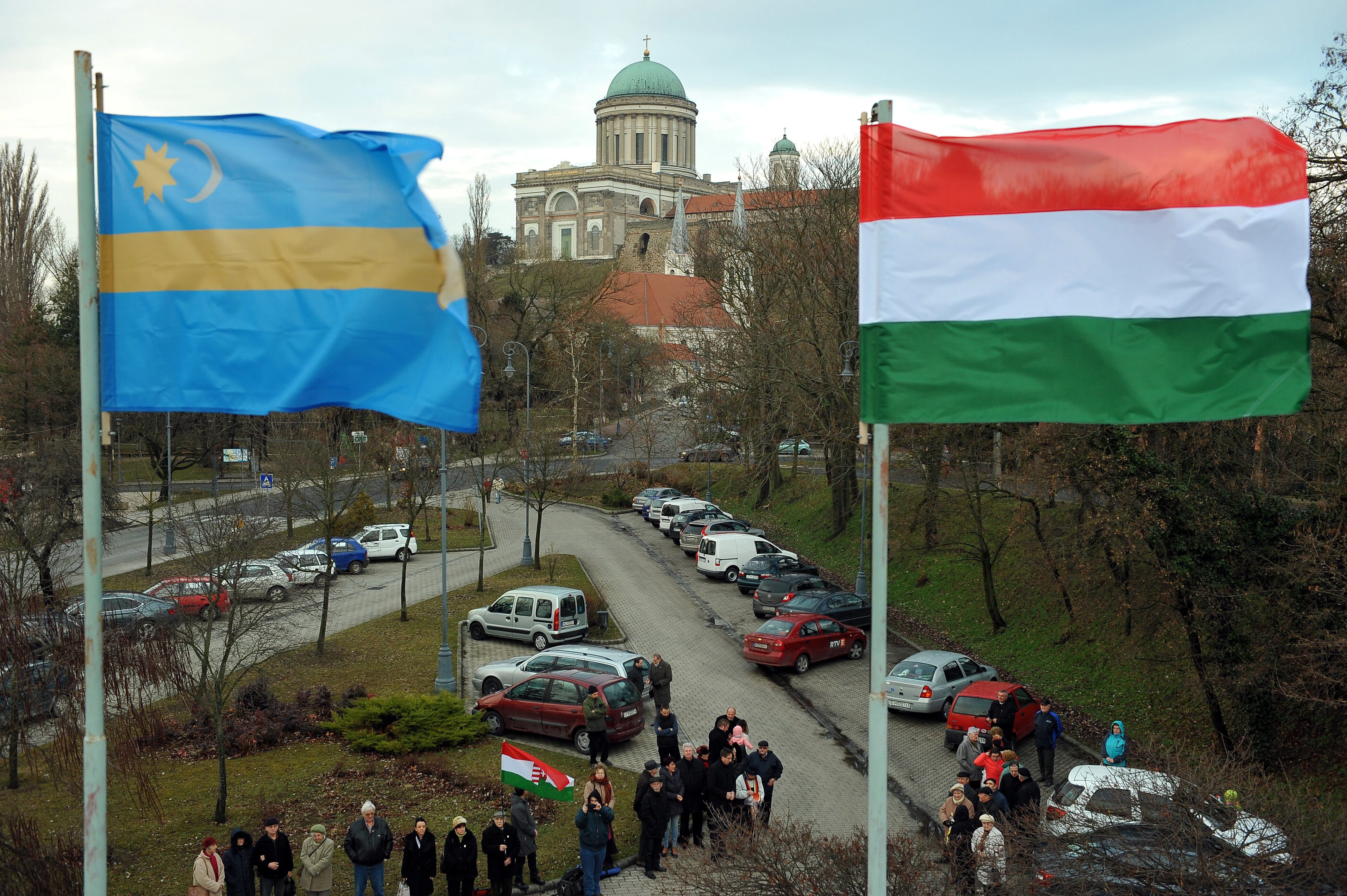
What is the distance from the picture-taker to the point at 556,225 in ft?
499

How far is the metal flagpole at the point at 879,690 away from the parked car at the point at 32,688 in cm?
965

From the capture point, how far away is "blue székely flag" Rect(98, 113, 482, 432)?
6.18 meters

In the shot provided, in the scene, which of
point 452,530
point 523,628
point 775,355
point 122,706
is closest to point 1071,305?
point 122,706

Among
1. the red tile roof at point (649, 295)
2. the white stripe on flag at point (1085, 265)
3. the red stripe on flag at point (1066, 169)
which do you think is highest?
the red tile roof at point (649, 295)

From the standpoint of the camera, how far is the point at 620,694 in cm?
1833

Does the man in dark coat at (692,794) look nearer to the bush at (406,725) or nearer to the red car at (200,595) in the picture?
the bush at (406,725)

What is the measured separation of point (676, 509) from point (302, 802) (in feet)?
92.9

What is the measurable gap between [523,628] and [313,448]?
9.05 meters

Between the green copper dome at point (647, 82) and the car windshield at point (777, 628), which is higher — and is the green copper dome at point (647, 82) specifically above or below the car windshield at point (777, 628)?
above

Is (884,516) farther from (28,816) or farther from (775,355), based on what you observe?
(775,355)

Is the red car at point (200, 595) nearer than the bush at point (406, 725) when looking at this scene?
Yes

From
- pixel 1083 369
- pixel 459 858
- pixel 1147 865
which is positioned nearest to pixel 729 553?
pixel 459 858

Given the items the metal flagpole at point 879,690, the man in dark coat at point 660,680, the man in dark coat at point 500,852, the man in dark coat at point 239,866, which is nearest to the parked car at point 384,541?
the man in dark coat at point 660,680

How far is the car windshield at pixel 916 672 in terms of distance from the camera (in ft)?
68.1
